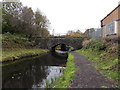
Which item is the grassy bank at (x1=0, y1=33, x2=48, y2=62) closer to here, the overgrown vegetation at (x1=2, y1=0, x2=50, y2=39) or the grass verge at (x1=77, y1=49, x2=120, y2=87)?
the overgrown vegetation at (x1=2, y1=0, x2=50, y2=39)

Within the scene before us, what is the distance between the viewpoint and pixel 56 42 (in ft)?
112

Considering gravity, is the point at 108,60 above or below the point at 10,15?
below

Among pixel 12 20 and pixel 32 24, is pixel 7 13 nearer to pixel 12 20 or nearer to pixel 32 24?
pixel 12 20

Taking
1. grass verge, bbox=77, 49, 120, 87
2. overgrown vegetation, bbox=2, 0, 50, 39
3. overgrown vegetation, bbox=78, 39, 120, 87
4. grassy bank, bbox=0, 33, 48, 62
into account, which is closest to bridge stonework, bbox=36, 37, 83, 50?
overgrown vegetation, bbox=2, 0, 50, 39

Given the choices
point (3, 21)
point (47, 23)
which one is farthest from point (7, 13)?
point (47, 23)

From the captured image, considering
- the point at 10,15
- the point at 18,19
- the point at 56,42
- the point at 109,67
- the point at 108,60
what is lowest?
the point at 109,67

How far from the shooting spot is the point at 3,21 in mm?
29969

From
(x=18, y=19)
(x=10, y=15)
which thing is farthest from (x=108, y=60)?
(x=10, y=15)

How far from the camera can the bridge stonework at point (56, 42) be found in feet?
110

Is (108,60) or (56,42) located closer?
(108,60)

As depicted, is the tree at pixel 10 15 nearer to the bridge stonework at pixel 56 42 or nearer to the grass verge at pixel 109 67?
the bridge stonework at pixel 56 42

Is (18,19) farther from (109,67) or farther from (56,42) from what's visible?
(109,67)

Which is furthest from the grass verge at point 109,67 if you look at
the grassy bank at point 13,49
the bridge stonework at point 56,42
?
the bridge stonework at point 56,42

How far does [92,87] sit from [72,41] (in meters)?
27.2
